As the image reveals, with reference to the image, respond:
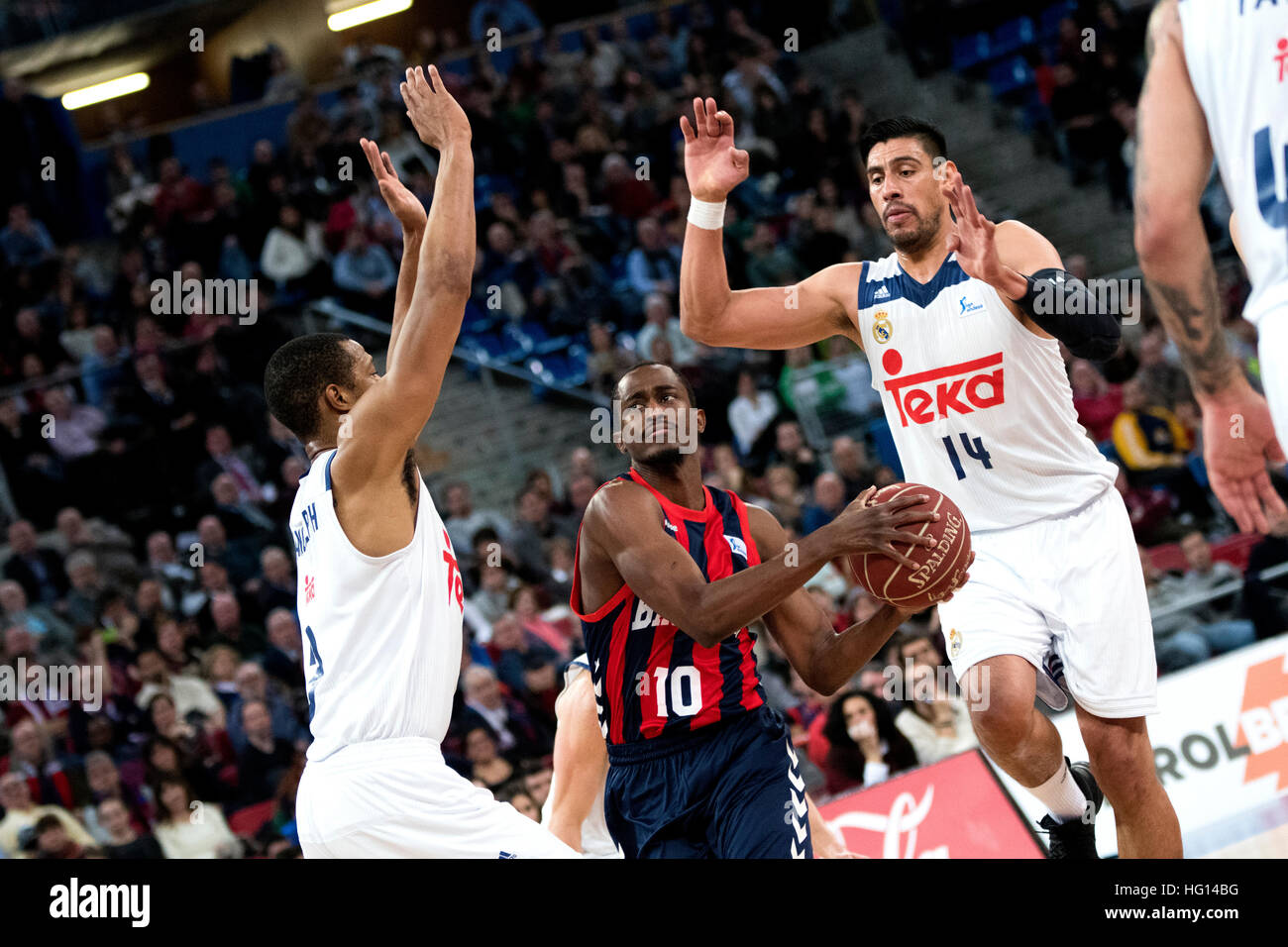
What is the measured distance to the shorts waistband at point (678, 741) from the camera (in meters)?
4.24

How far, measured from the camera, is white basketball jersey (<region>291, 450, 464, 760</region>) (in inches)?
152

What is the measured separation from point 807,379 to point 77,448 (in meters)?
5.99

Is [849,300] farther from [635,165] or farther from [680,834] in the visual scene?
[635,165]

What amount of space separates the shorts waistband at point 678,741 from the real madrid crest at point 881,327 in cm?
138

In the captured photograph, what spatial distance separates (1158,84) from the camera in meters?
2.84

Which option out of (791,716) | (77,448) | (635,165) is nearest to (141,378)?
(77,448)

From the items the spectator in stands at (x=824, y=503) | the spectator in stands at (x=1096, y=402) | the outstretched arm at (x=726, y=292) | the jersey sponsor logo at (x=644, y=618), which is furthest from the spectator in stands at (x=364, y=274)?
the jersey sponsor logo at (x=644, y=618)

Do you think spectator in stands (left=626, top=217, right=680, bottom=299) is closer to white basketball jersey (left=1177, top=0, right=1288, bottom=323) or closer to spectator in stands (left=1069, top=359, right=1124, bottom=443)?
spectator in stands (left=1069, top=359, right=1124, bottom=443)

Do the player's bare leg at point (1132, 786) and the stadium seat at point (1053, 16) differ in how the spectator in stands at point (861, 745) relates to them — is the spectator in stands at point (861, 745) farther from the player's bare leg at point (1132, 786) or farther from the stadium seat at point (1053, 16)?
the stadium seat at point (1053, 16)

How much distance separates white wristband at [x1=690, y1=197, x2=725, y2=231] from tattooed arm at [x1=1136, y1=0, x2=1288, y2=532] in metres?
2.12

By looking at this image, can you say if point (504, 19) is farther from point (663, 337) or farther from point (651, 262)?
point (663, 337)

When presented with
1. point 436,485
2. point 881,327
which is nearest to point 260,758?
point 436,485

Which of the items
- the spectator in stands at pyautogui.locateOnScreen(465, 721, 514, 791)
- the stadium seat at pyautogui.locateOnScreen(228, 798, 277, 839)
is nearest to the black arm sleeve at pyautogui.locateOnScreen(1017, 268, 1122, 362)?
the spectator in stands at pyautogui.locateOnScreen(465, 721, 514, 791)

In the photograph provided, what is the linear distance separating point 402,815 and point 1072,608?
2250 mm
